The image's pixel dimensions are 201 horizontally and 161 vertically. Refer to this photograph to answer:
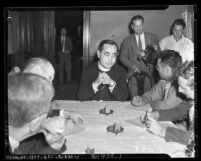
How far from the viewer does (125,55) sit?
140cm

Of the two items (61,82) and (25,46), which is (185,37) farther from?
(25,46)

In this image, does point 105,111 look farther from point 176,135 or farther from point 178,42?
point 178,42

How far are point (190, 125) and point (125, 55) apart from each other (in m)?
0.45

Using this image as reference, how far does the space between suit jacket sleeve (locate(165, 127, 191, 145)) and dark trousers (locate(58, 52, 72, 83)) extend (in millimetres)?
541

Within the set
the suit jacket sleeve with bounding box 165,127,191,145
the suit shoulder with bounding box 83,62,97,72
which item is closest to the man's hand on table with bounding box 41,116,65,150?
the suit shoulder with bounding box 83,62,97,72

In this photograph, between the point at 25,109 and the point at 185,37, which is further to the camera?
the point at 185,37

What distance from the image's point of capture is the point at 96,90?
1442mm

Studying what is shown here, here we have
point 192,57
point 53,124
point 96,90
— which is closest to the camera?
point 53,124

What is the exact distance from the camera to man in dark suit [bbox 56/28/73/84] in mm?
1376

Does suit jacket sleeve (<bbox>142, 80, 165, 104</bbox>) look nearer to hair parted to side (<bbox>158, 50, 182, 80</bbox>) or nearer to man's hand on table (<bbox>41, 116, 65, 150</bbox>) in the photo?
hair parted to side (<bbox>158, 50, 182, 80</bbox>)

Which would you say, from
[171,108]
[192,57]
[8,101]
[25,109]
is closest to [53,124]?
[25,109]

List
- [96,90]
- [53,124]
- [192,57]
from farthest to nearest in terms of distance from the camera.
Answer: [96,90] < [192,57] < [53,124]

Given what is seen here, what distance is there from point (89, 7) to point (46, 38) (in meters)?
0.25

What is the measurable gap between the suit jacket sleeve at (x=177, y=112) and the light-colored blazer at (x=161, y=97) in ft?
0.07
